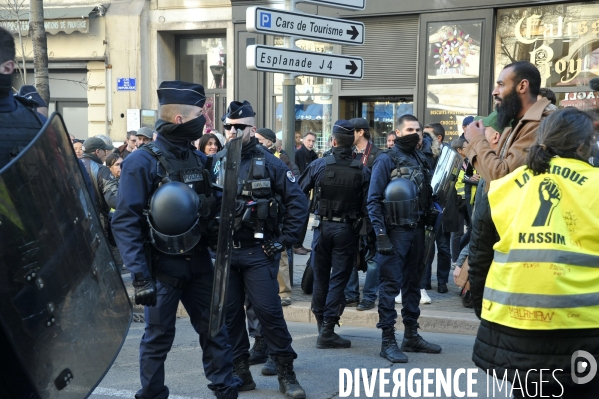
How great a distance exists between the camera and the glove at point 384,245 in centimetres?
612

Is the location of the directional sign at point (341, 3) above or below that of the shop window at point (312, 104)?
above

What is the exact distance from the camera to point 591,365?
9.66 ft

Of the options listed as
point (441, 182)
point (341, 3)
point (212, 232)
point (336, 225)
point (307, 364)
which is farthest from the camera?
point (341, 3)

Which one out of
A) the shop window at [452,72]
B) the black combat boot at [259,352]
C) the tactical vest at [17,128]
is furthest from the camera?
the shop window at [452,72]

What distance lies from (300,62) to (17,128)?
15.2 ft

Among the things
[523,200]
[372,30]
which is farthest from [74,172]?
[372,30]

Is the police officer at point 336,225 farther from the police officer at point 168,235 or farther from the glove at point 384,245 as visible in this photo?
the police officer at point 168,235

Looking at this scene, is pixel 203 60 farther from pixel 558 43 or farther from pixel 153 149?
pixel 153 149

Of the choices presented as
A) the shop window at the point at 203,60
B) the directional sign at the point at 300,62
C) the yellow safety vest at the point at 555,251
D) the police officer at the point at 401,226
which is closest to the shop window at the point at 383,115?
the shop window at the point at 203,60

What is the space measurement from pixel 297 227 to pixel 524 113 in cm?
191

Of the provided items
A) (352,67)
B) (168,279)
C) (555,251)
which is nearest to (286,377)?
(168,279)

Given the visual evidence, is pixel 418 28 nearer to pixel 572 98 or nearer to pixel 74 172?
pixel 572 98

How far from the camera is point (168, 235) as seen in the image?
4.20m

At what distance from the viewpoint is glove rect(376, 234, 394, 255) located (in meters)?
6.12
